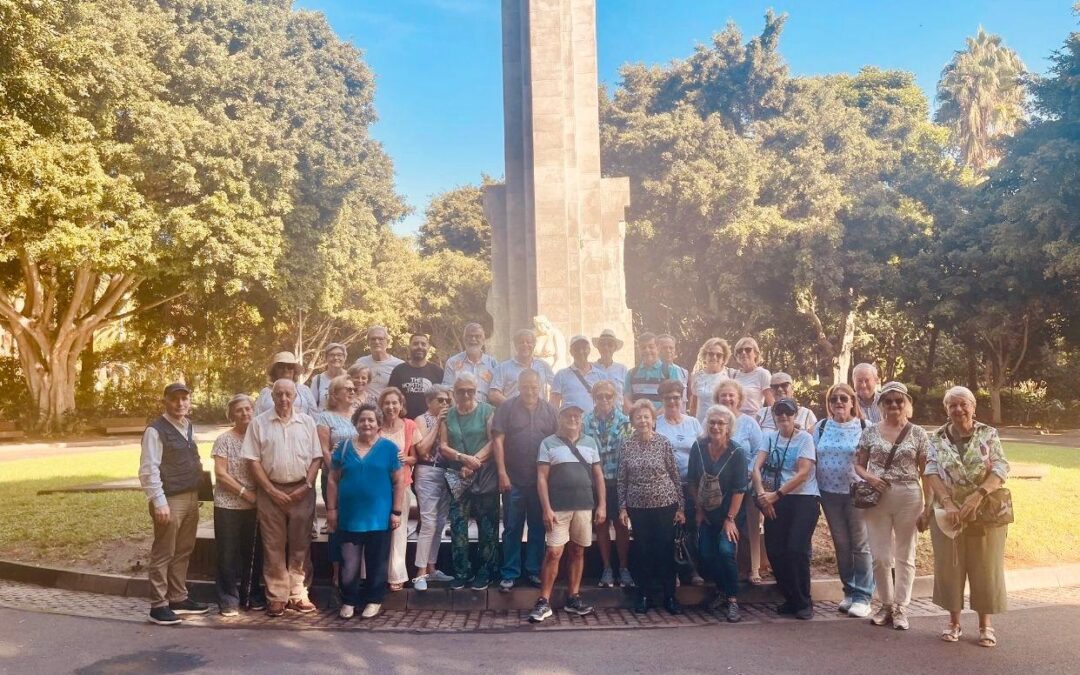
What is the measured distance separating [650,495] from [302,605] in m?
2.91

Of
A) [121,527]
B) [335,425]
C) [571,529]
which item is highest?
[335,425]

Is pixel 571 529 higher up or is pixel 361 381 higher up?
pixel 361 381

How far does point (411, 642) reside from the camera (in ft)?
20.3

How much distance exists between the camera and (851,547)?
6.92 meters

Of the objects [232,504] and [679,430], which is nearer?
[232,504]

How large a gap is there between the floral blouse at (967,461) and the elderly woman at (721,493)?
4.54 ft

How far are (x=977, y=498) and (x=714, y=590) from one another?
7.28 feet

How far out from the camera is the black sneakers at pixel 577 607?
686 centimetres

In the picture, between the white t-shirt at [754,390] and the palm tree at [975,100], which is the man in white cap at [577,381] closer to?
the white t-shirt at [754,390]

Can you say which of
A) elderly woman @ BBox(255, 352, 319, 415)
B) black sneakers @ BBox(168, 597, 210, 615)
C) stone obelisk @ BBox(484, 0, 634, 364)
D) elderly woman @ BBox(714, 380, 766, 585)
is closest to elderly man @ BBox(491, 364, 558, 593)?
elderly woman @ BBox(714, 380, 766, 585)

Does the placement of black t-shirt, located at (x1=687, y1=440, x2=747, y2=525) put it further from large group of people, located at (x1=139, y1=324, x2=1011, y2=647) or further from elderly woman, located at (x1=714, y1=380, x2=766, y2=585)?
elderly woman, located at (x1=714, y1=380, x2=766, y2=585)

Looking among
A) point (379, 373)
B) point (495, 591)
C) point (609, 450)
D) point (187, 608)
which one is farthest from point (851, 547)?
point (187, 608)

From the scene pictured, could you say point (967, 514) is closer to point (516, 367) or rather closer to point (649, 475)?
point (649, 475)

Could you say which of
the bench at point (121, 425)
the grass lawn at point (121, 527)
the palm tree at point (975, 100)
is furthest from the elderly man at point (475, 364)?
the palm tree at point (975, 100)
